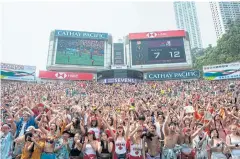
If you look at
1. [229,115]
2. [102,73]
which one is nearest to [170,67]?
[102,73]

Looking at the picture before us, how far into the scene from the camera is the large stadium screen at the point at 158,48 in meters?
50.0

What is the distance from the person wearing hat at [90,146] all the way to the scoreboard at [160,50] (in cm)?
4453

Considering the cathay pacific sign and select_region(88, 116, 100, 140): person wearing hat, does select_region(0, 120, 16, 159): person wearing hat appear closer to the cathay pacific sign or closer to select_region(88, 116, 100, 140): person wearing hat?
select_region(88, 116, 100, 140): person wearing hat

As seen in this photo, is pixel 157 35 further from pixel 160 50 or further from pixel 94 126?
pixel 94 126

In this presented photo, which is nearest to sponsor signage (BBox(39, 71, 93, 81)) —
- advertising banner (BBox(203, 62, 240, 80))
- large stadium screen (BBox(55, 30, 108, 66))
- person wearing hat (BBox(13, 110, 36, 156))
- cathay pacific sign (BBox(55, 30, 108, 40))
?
large stadium screen (BBox(55, 30, 108, 66))

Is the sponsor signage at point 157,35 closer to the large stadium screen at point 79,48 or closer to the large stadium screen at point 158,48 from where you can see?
the large stadium screen at point 158,48

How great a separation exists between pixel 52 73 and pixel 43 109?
39.8 meters

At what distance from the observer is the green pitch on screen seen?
50.2 meters

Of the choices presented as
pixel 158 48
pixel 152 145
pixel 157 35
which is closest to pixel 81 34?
pixel 157 35

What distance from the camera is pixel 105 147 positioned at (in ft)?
18.2

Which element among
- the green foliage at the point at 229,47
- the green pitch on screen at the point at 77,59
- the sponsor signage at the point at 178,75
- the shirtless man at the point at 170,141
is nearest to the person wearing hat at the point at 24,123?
the shirtless man at the point at 170,141

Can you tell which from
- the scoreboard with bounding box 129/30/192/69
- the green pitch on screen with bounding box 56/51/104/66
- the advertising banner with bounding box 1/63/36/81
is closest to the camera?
the advertising banner with bounding box 1/63/36/81

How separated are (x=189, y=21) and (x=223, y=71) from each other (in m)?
131

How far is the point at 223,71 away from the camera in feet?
117
